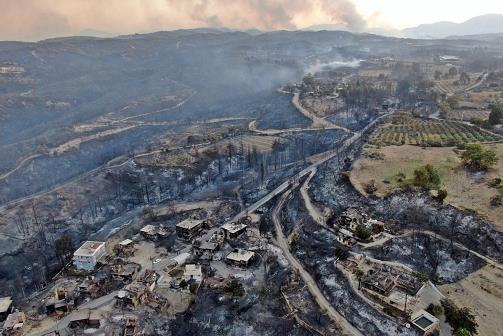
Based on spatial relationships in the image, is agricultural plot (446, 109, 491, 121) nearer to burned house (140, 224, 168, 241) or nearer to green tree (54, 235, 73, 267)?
burned house (140, 224, 168, 241)

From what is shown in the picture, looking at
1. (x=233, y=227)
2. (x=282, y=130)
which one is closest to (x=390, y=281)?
(x=233, y=227)

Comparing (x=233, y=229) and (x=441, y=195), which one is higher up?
(x=441, y=195)

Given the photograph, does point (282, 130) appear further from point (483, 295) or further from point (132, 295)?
point (483, 295)

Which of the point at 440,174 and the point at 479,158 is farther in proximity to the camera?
the point at 440,174

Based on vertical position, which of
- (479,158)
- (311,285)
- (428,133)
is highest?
(479,158)

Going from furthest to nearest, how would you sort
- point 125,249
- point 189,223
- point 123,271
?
1. point 189,223
2. point 125,249
3. point 123,271

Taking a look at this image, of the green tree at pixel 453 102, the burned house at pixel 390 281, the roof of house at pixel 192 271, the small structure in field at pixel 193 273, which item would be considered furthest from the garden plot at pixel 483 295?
the green tree at pixel 453 102

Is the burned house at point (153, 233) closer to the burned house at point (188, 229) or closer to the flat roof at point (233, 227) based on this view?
the burned house at point (188, 229)
